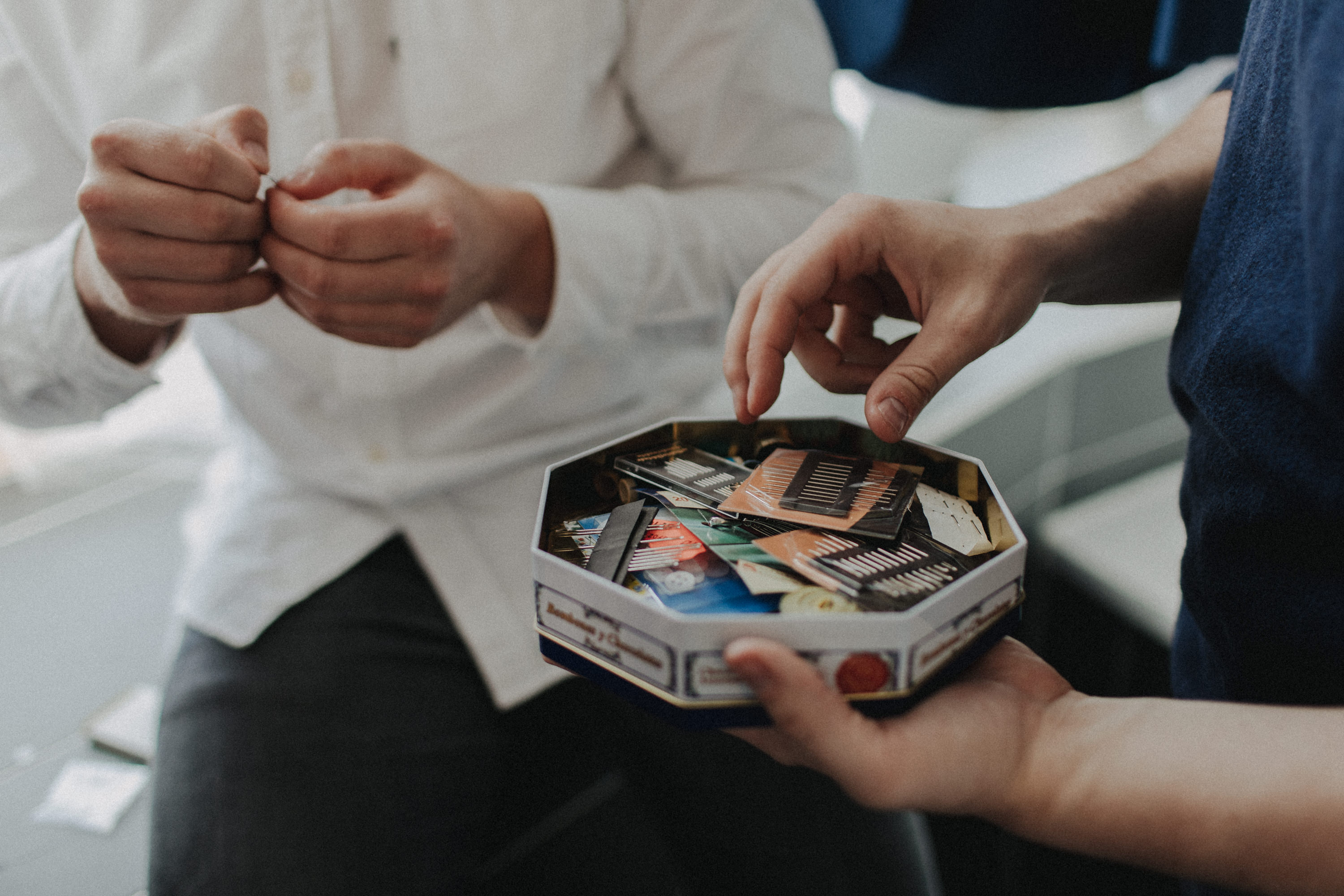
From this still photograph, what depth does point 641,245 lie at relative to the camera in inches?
25.6

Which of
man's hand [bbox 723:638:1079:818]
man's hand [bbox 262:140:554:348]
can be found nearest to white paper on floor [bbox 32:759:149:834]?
man's hand [bbox 262:140:554:348]

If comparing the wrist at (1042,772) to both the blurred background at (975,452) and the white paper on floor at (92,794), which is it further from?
the white paper on floor at (92,794)

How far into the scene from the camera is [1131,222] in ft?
1.70

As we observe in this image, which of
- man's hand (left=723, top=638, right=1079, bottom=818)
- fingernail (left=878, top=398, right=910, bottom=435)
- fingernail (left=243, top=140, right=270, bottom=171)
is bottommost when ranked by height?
man's hand (left=723, top=638, right=1079, bottom=818)

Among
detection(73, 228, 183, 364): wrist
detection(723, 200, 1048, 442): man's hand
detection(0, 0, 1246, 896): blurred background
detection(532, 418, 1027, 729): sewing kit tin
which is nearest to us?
detection(532, 418, 1027, 729): sewing kit tin

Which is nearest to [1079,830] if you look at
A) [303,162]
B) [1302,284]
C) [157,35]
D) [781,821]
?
[1302,284]

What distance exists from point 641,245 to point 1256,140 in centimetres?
39

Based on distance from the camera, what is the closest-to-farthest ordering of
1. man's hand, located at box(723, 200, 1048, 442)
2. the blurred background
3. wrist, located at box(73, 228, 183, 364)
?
man's hand, located at box(723, 200, 1048, 442) → wrist, located at box(73, 228, 183, 364) → the blurred background

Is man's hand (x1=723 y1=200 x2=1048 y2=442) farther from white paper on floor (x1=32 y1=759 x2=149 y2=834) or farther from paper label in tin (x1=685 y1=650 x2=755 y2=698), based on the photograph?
white paper on floor (x1=32 y1=759 x2=149 y2=834)

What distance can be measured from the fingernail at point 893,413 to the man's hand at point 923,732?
0.12 m

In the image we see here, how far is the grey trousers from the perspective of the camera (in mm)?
603

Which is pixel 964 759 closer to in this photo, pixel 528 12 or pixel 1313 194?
pixel 1313 194

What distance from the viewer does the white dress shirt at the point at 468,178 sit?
2.07ft

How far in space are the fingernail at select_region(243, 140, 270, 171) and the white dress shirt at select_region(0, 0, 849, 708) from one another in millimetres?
174
